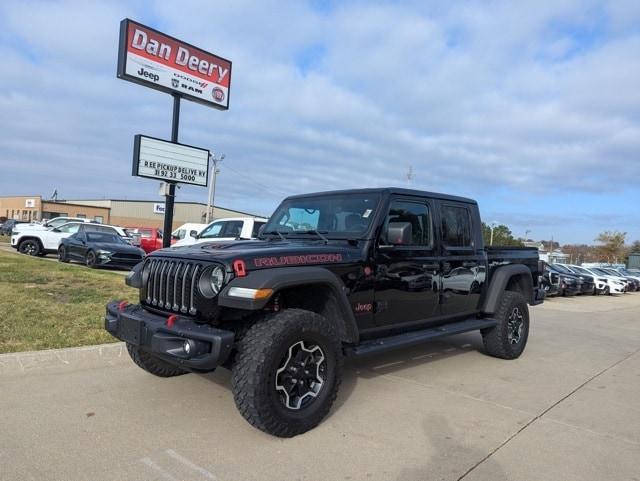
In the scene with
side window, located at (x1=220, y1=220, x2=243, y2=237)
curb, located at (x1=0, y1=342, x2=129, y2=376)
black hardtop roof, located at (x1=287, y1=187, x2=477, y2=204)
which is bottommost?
curb, located at (x1=0, y1=342, x2=129, y2=376)

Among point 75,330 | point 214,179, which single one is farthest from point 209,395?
point 214,179

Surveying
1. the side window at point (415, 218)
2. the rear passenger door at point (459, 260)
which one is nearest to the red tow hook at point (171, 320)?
the side window at point (415, 218)

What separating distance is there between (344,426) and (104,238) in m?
14.6

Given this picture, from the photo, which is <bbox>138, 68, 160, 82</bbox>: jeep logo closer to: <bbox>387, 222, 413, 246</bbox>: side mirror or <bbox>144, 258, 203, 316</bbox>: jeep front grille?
<bbox>144, 258, 203, 316</bbox>: jeep front grille

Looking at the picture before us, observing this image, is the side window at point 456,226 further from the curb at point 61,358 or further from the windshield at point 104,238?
the windshield at point 104,238

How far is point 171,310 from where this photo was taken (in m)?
4.11

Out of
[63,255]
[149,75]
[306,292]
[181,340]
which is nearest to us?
[181,340]

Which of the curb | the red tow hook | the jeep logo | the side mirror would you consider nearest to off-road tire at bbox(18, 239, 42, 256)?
the jeep logo

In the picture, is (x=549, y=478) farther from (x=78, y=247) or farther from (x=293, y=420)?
(x=78, y=247)

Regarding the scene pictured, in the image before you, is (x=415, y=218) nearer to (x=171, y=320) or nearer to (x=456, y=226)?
(x=456, y=226)

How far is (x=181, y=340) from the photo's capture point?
3.63m

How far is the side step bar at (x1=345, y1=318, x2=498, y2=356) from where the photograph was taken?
4.49 m

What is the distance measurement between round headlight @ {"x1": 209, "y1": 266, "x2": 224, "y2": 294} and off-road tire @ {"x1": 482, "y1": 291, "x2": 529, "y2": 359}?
4011 millimetres

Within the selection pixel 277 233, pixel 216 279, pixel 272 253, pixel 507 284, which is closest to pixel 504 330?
pixel 507 284
